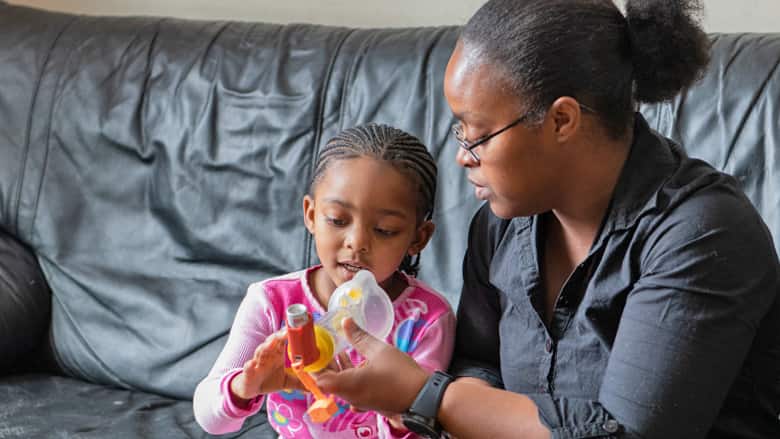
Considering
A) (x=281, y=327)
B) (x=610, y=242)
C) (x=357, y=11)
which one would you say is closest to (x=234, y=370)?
(x=281, y=327)

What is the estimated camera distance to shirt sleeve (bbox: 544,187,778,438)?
117 cm

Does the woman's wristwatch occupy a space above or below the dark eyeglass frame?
below

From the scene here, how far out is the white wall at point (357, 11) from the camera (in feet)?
6.68

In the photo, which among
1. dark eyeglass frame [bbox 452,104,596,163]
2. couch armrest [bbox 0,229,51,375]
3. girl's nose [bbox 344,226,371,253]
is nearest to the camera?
dark eyeglass frame [bbox 452,104,596,163]

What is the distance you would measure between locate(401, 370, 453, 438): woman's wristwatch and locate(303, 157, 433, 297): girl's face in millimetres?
251

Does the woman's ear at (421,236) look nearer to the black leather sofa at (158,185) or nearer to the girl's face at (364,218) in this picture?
the girl's face at (364,218)

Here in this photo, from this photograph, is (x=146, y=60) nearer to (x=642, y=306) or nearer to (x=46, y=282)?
(x=46, y=282)

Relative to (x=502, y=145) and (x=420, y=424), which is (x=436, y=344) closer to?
(x=420, y=424)

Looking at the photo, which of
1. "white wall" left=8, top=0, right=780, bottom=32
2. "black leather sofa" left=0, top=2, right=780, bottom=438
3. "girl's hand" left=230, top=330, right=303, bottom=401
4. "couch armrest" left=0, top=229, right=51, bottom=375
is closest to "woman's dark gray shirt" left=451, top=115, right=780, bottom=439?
"girl's hand" left=230, top=330, right=303, bottom=401

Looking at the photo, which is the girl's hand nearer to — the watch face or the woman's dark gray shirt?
the watch face

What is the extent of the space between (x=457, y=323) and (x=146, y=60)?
1042 mm

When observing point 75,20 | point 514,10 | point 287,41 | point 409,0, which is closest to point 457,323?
point 514,10

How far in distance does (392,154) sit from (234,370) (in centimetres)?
39

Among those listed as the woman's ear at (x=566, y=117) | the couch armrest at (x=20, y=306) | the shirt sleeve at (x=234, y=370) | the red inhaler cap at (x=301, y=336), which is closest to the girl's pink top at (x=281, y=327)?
the shirt sleeve at (x=234, y=370)
